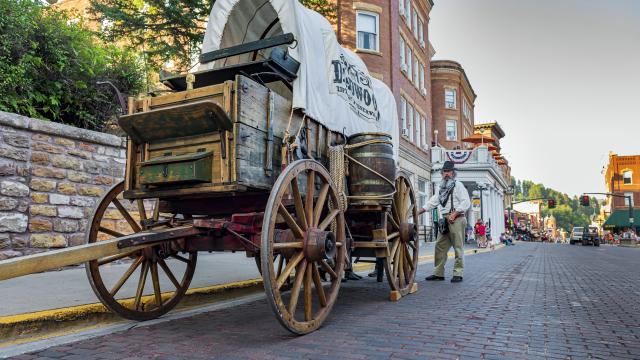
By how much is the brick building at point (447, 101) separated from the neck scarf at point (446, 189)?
2844 centimetres

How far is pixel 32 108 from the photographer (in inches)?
293

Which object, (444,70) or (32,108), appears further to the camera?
(444,70)

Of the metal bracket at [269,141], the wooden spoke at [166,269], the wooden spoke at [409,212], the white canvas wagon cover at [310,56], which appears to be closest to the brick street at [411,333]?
the wooden spoke at [166,269]

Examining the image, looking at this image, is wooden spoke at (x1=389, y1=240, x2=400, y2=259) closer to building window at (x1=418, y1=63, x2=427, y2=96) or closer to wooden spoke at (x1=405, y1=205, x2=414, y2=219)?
wooden spoke at (x1=405, y1=205, x2=414, y2=219)

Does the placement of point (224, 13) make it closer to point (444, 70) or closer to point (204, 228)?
point (204, 228)

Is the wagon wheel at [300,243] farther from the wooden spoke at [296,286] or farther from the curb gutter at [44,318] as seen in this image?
the curb gutter at [44,318]

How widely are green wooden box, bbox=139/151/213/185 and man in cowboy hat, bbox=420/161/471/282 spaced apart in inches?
190

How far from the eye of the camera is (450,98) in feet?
119

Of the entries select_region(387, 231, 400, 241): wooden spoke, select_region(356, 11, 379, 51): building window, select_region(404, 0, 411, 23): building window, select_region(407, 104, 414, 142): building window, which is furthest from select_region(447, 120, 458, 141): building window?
select_region(387, 231, 400, 241): wooden spoke

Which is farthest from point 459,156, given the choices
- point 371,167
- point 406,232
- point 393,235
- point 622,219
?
point 622,219

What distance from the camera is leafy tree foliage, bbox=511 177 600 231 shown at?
13462cm

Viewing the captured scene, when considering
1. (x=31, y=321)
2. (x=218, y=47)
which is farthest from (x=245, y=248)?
(x=218, y=47)

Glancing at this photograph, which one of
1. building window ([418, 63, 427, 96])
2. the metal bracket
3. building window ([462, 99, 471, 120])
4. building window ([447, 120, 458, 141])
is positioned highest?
building window ([462, 99, 471, 120])

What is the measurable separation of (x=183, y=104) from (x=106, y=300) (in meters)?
1.85
